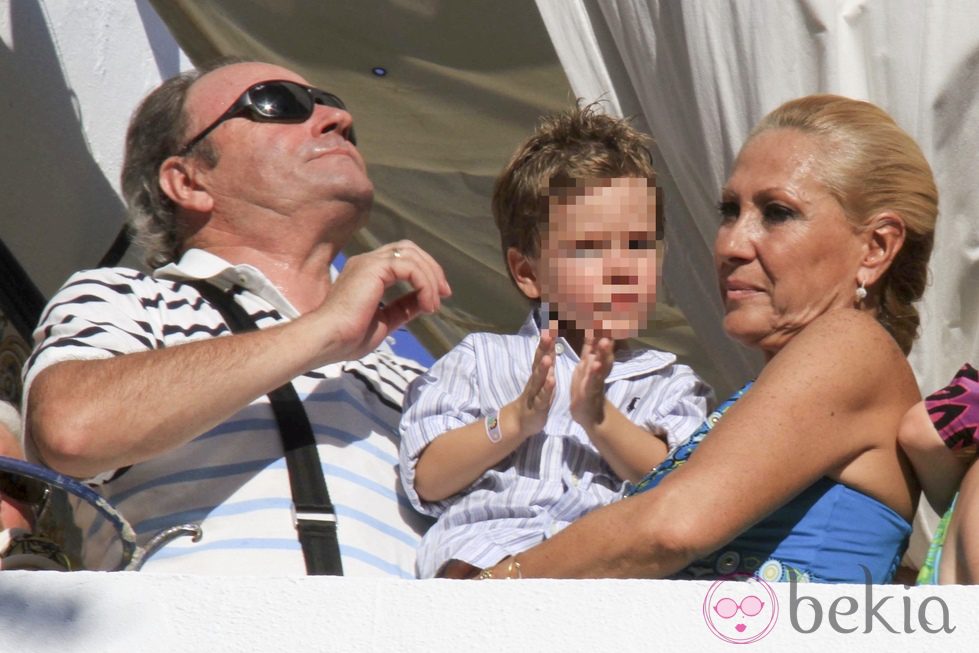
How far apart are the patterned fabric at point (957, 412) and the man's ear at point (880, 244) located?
0.76 ft

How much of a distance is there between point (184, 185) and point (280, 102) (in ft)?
0.79

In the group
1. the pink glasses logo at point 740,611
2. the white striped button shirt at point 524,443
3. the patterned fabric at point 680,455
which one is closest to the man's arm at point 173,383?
the white striped button shirt at point 524,443

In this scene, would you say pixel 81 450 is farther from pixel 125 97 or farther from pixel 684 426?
pixel 125 97

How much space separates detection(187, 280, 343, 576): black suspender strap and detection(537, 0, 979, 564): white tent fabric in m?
0.74

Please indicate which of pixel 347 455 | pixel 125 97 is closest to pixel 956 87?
pixel 347 455

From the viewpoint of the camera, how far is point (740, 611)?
67.1 inches

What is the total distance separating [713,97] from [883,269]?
1.69ft

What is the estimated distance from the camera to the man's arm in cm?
231

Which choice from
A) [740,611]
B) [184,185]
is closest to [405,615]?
[740,611]

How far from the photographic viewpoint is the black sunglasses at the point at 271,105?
3.12 meters

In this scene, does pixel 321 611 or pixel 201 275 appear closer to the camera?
pixel 321 611

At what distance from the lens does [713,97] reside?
2627 mm

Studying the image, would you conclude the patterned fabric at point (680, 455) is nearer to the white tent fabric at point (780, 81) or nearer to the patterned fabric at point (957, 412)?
the patterned fabric at point (957, 412)

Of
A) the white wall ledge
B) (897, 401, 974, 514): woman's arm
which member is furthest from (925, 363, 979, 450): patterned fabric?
the white wall ledge
